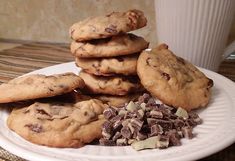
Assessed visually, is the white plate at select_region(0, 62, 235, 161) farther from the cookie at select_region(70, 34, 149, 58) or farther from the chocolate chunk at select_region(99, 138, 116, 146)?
the cookie at select_region(70, 34, 149, 58)

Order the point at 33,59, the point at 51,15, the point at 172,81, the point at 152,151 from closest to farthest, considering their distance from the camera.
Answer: the point at 152,151, the point at 172,81, the point at 33,59, the point at 51,15

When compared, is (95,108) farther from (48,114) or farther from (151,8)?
(151,8)

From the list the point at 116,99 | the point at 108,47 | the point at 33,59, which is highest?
the point at 108,47

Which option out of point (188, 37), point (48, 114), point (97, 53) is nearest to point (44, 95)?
point (48, 114)

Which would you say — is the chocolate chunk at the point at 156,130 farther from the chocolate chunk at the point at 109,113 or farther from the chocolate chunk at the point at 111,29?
the chocolate chunk at the point at 111,29

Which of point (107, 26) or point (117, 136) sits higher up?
point (107, 26)

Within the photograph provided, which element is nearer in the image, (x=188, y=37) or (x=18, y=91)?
(x=18, y=91)

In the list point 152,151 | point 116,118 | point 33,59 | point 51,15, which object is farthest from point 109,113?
point 51,15

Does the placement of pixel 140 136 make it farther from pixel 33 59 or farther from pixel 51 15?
pixel 51 15
